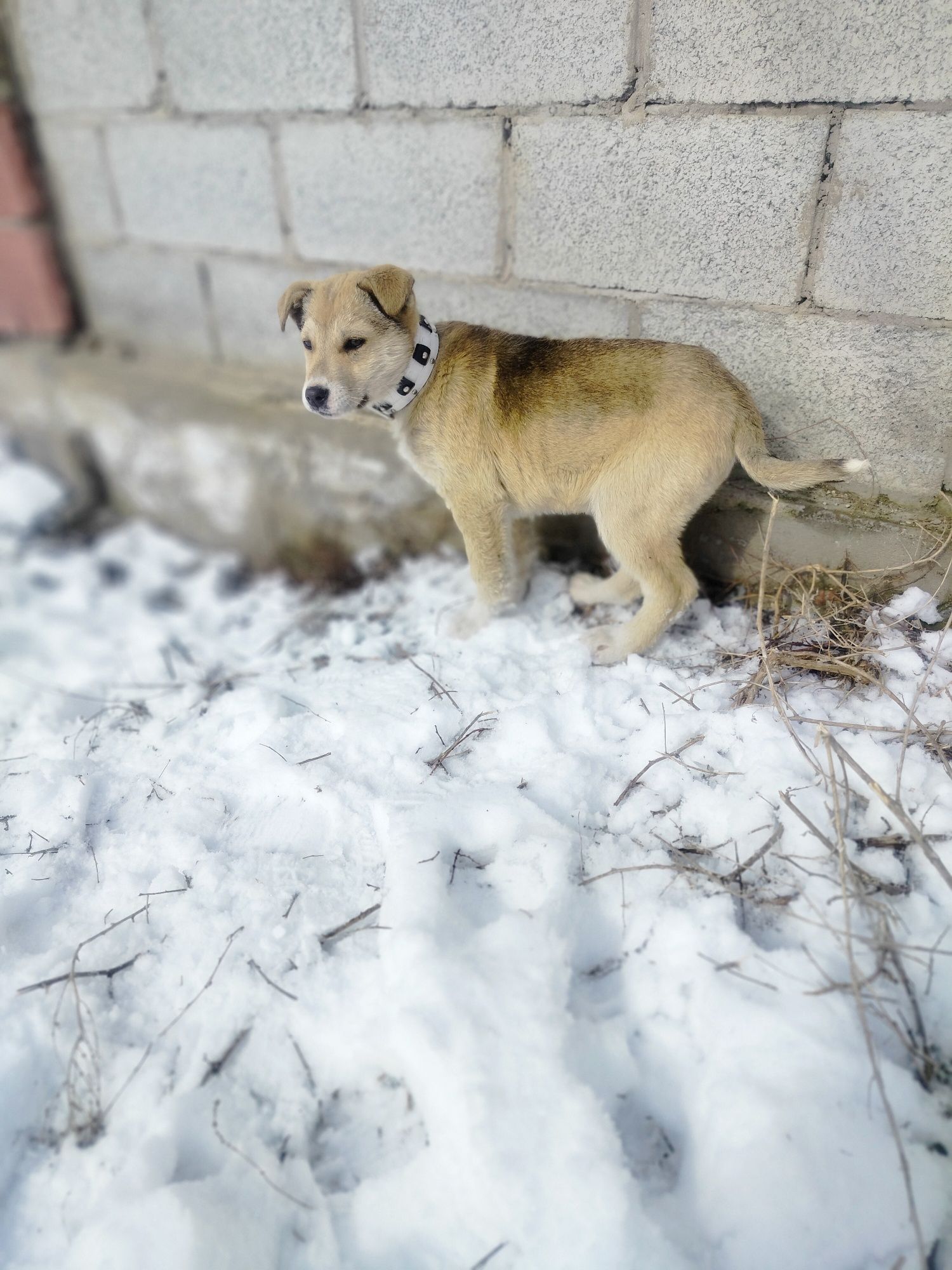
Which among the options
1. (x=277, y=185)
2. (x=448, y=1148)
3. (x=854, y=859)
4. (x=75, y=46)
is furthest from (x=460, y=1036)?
(x=75, y=46)

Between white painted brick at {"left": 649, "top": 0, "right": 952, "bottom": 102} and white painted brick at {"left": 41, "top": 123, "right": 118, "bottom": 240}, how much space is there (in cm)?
343

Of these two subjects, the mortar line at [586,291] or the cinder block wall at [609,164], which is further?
the mortar line at [586,291]

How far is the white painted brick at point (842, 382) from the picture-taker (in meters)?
2.53

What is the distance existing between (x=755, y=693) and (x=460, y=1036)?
146 centimetres

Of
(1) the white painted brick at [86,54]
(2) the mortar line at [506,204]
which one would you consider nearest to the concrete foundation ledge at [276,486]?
(2) the mortar line at [506,204]

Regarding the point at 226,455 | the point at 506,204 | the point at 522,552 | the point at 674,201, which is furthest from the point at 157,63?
the point at 522,552

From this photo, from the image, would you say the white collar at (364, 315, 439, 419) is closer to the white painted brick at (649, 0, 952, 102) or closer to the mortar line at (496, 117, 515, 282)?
the mortar line at (496, 117, 515, 282)

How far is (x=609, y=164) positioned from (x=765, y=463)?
→ 1301 mm

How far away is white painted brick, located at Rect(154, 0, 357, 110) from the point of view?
3.20 m

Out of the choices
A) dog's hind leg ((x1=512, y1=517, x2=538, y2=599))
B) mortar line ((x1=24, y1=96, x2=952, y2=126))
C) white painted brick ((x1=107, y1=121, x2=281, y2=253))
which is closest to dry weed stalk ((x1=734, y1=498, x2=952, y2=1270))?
dog's hind leg ((x1=512, y1=517, x2=538, y2=599))

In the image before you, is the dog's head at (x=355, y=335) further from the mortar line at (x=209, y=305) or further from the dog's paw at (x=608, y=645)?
the mortar line at (x=209, y=305)

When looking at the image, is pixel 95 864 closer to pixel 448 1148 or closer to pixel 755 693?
pixel 448 1148

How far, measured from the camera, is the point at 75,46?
402 centimetres

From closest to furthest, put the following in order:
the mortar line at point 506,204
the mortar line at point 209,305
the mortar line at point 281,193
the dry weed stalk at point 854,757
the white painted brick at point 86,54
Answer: the dry weed stalk at point 854,757, the mortar line at point 506,204, the mortar line at point 281,193, the white painted brick at point 86,54, the mortar line at point 209,305
